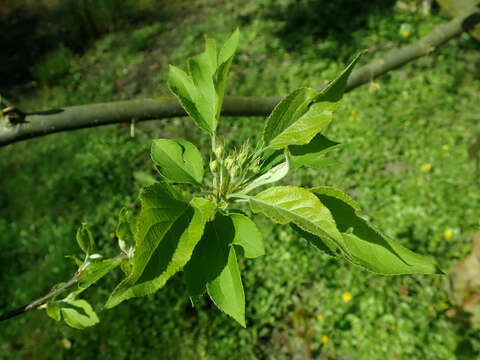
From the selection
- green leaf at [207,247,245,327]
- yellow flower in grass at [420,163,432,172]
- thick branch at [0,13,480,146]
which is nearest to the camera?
green leaf at [207,247,245,327]

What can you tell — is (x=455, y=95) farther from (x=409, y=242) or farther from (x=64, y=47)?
(x=64, y=47)

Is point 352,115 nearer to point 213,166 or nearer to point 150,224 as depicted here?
point 213,166

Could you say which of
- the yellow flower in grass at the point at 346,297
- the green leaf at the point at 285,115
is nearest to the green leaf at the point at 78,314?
the green leaf at the point at 285,115

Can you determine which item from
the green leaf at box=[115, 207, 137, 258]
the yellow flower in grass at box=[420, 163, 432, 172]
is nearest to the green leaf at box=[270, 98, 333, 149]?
the green leaf at box=[115, 207, 137, 258]

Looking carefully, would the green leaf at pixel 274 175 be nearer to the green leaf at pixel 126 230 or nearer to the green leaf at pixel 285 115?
the green leaf at pixel 285 115

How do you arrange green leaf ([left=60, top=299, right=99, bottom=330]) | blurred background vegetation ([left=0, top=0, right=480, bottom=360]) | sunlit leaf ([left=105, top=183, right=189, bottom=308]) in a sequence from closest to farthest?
sunlit leaf ([left=105, top=183, right=189, bottom=308]) < green leaf ([left=60, top=299, right=99, bottom=330]) < blurred background vegetation ([left=0, top=0, right=480, bottom=360])

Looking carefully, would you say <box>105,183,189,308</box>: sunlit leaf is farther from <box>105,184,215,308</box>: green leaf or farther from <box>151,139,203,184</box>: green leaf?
<box>151,139,203,184</box>: green leaf
